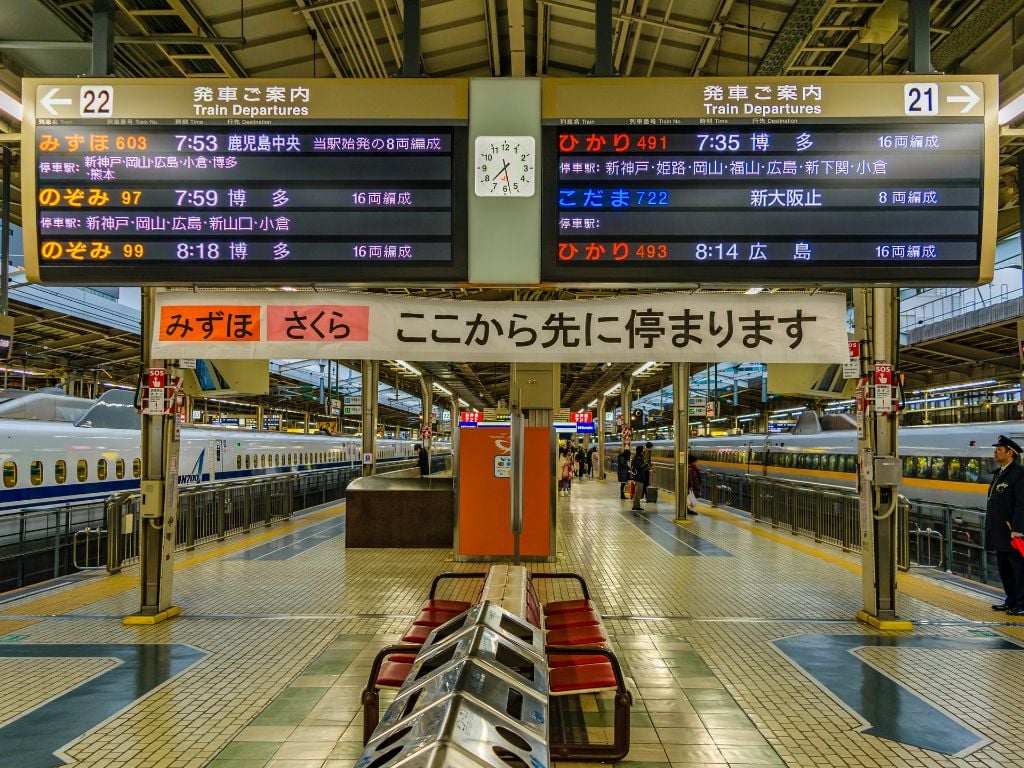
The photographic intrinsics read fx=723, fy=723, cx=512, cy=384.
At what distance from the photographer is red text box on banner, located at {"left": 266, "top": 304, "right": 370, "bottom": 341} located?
531cm

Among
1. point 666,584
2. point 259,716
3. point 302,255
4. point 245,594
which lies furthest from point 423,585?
point 302,255

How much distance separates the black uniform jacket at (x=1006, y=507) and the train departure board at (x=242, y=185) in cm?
666

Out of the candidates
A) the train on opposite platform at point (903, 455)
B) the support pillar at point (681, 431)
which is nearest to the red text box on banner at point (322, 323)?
the train on opposite platform at point (903, 455)

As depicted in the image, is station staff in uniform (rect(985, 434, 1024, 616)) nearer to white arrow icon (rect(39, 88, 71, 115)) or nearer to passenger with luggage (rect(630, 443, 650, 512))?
white arrow icon (rect(39, 88, 71, 115))

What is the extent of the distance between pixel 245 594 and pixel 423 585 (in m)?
2.17

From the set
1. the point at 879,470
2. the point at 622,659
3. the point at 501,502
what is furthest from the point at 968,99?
the point at 501,502

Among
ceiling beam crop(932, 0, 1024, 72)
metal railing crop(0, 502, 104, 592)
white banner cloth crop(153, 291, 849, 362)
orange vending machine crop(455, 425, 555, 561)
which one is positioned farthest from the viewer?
orange vending machine crop(455, 425, 555, 561)

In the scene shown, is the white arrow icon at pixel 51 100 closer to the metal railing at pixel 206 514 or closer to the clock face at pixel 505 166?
the clock face at pixel 505 166

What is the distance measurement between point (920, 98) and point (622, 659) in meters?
4.83

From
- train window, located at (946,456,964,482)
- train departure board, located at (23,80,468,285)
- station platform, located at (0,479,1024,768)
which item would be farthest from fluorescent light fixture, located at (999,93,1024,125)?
train window, located at (946,456,964,482)

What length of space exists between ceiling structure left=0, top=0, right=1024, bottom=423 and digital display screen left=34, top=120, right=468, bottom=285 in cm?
145

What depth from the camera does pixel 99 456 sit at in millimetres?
16328

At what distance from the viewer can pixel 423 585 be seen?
9.36m

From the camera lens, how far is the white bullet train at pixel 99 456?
1350 cm
